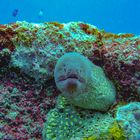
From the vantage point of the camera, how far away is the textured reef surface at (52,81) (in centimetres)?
367

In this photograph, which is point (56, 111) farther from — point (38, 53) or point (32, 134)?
point (38, 53)

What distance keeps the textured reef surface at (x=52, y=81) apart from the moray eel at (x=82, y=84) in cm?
14

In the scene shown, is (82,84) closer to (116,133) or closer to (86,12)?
(116,133)

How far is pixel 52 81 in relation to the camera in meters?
4.58

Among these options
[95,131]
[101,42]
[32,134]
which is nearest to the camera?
[95,131]

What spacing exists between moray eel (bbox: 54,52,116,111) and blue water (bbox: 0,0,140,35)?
73.9m

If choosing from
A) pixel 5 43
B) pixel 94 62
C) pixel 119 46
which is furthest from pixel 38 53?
pixel 119 46

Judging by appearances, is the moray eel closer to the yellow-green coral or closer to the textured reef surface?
the textured reef surface

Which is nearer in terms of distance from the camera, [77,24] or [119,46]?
[119,46]

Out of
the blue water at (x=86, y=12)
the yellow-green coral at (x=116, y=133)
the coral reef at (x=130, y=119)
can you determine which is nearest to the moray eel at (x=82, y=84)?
the coral reef at (x=130, y=119)

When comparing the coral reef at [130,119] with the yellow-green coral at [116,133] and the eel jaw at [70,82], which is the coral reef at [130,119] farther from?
the eel jaw at [70,82]

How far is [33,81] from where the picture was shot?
15.1ft

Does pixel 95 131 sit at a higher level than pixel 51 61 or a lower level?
lower

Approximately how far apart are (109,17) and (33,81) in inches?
3743
